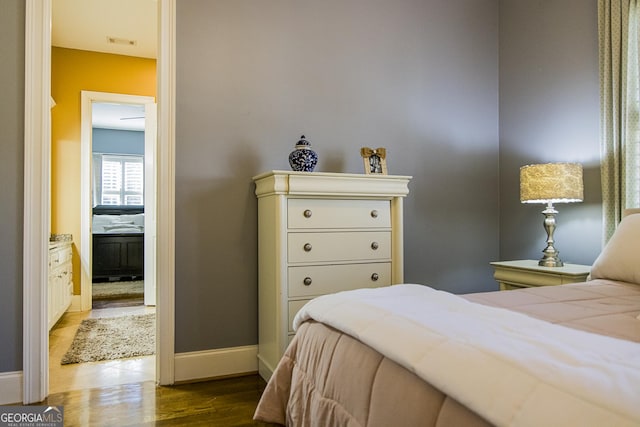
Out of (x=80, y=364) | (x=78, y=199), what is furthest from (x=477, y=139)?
(x=78, y=199)

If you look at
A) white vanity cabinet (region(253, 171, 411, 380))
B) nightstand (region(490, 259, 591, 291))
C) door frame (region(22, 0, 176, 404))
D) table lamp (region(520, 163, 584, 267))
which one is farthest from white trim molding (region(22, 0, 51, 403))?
table lamp (region(520, 163, 584, 267))

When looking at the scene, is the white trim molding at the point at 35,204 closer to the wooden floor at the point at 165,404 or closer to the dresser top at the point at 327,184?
the wooden floor at the point at 165,404

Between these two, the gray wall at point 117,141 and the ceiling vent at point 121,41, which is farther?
the gray wall at point 117,141

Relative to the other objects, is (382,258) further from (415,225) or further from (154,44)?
(154,44)

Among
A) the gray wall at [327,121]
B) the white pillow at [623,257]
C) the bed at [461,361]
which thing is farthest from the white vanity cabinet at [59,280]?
the white pillow at [623,257]

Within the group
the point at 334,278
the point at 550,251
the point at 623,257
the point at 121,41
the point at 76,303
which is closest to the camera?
the point at 623,257

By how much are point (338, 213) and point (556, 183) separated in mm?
1341

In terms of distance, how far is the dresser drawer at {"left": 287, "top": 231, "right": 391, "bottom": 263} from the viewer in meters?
2.35

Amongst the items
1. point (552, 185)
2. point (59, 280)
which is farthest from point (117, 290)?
point (552, 185)

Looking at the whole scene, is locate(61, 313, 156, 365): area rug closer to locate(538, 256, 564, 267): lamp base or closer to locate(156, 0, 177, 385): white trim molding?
locate(156, 0, 177, 385): white trim molding

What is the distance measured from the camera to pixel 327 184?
7.77ft

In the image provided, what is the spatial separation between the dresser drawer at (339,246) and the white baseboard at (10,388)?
5.07ft

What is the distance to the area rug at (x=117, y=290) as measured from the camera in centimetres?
545

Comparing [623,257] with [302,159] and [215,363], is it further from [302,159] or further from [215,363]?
[215,363]
